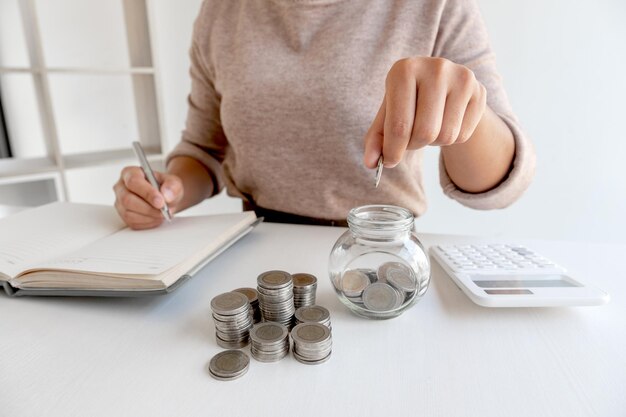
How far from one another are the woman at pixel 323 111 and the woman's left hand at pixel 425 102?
108 mm

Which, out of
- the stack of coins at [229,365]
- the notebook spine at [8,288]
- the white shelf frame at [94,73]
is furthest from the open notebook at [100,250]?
the white shelf frame at [94,73]

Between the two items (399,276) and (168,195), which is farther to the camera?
(168,195)

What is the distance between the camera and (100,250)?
469mm

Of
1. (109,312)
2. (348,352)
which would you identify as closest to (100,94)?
(109,312)

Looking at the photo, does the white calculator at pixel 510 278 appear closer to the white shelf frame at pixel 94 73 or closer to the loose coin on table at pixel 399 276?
the loose coin on table at pixel 399 276

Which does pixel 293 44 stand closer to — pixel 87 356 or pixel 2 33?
pixel 87 356

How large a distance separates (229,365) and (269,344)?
0.03 meters

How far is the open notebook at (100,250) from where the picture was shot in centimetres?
39

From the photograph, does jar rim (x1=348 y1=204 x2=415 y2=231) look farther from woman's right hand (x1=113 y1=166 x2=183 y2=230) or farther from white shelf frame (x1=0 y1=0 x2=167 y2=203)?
white shelf frame (x1=0 y1=0 x2=167 y2=203)

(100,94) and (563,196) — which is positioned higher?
(100,94)

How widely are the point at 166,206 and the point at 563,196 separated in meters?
1.16

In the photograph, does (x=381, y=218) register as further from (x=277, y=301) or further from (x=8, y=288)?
(x=8, y=288)

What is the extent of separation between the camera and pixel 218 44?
0.73 metres

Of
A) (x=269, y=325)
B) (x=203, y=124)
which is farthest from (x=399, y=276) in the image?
(x=203, y=124)
